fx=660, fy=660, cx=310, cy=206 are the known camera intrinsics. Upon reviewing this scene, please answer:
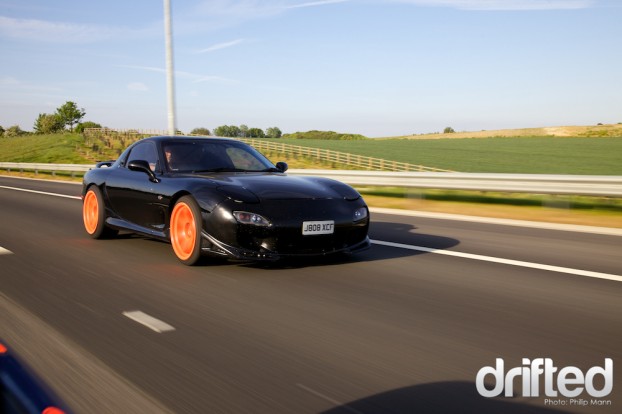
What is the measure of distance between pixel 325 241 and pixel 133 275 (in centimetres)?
185

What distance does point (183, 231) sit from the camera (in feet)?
22.0

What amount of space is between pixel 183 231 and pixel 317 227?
57.6 inches

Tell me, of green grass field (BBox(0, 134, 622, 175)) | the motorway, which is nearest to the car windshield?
the motorway

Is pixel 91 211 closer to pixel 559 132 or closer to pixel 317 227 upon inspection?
pixel 317 227

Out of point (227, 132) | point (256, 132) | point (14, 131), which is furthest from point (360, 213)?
point (14, 131)

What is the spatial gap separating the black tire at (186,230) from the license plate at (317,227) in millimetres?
1018

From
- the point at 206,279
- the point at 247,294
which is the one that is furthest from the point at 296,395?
the point at 206,279

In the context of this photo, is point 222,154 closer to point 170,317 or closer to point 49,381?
point 170,317

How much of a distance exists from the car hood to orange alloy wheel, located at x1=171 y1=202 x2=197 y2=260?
Result: 1.45 feet

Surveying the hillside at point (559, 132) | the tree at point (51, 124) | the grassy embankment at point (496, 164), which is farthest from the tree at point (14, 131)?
the hillside at point (559, 132)

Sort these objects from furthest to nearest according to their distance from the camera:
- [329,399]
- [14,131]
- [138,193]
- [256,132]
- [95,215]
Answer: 1. [14,131]
2. [256,132]
3. [95,215]
4. [138,193]
5. [329,399]

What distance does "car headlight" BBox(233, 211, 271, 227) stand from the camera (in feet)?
19.7

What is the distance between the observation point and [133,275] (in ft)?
20.5

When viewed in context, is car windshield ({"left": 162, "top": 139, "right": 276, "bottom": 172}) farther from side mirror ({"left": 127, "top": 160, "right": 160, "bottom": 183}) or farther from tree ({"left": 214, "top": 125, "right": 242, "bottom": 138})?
tree ({"left": 214, "top": 125, "right": 242, "bottom": 138})
